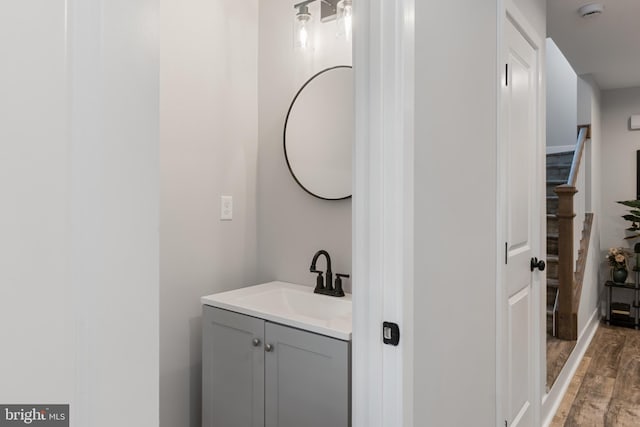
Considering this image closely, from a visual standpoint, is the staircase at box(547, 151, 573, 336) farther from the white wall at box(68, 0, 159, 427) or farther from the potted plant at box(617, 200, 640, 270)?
the white wall at box(68, 0, 159, 427)

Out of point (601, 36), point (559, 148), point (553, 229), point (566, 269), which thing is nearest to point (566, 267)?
point (566, 269)

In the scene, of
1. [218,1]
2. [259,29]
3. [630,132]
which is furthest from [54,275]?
[630,132]

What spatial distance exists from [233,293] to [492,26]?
1574 millimetres

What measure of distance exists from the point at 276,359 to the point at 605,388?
8.53ft

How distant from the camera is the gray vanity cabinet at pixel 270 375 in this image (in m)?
1.41

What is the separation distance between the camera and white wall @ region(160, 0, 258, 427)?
1.94 meters

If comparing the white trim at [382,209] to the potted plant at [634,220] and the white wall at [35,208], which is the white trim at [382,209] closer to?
the white wall at [35,208]

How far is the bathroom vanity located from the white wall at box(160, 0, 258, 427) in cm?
18

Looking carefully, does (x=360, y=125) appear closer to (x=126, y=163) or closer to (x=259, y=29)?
(x=126, y=163)

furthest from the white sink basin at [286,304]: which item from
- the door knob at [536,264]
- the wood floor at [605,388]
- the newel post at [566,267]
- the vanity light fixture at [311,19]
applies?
the newel post at [566,267]

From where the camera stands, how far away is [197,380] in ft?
6.79

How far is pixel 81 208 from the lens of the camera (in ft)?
1.53

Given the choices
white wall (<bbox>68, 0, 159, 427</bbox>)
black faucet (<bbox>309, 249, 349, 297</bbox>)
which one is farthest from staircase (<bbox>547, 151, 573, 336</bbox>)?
white wall (<bbox>68, 0, 159, 427</bbox>)

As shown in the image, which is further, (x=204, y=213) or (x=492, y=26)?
(x=204, y=213)
